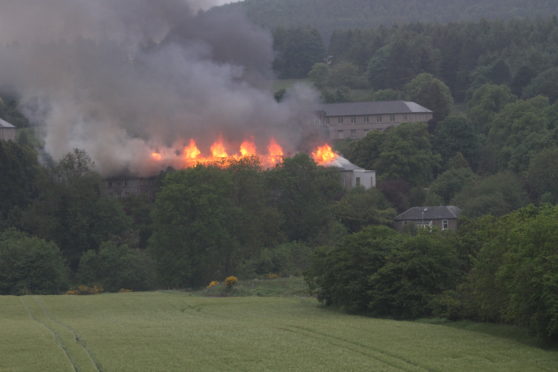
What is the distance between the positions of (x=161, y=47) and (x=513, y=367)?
234ft

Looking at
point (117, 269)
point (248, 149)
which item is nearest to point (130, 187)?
point (248, 149)

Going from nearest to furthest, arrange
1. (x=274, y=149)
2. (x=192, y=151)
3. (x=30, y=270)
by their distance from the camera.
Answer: (x=30, y=270), (x=192, y=151), (x=274, y=149)

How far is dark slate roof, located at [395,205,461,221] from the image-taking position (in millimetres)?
123688

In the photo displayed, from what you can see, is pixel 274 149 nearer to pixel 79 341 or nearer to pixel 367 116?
pixel 367 116

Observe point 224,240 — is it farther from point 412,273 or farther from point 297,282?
point 412,273

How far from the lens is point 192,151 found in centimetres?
11762

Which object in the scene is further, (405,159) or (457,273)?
(405,159)

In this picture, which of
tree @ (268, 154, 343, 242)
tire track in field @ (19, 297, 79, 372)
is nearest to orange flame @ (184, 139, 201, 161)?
tree @ (268, 154, 343, 242)

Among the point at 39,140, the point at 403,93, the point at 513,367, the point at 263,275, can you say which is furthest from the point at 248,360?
the point at 403,93

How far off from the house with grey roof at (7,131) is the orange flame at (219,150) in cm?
4199

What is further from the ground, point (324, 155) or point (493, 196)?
point (324, 155)

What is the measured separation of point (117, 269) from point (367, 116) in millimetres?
73116

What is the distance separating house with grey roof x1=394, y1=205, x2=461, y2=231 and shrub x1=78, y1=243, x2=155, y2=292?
100 ft

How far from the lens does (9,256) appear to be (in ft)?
326
